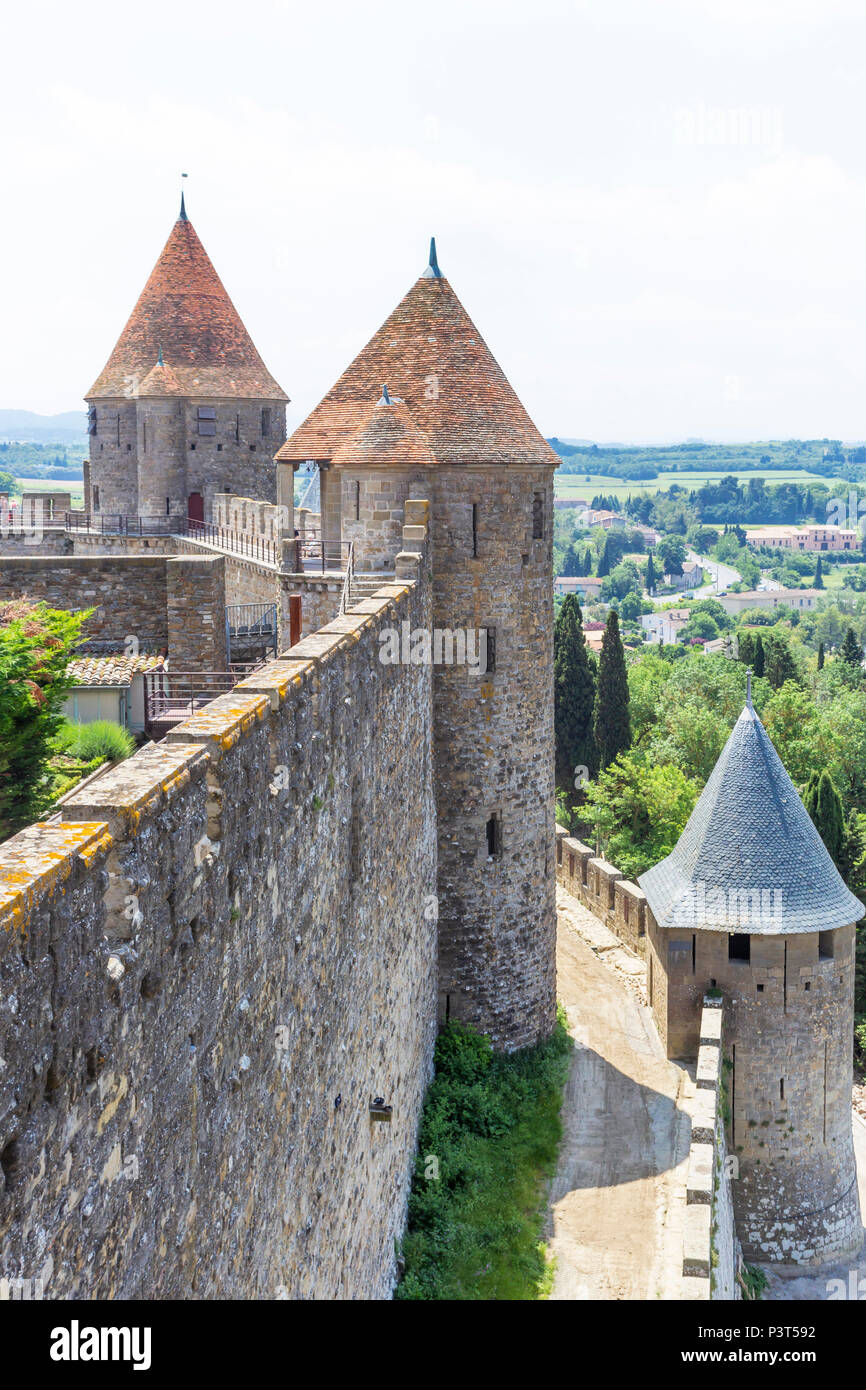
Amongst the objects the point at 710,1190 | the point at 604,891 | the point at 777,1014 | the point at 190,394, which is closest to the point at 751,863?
the point at 777,1014

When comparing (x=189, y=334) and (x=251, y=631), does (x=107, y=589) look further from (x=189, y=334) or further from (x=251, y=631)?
(x=189, y=334)

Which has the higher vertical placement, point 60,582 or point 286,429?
point 286,429

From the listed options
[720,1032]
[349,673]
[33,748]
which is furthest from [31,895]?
[720,1032]

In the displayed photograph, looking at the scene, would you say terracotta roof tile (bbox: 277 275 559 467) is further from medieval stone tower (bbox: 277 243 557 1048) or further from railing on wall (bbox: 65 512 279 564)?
railing on wall (bbox: 65 512 279 564)

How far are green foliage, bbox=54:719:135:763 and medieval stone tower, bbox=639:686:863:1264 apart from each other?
9844 millimetres

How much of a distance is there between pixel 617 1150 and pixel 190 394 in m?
24.1

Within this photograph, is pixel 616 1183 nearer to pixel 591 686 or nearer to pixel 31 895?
pixel 31 895

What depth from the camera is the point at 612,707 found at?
4353 cm

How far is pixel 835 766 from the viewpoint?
41406mm

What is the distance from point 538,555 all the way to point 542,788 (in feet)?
11.1

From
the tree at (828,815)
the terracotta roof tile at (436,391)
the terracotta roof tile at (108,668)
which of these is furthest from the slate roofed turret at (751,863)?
the tree at (828,815)

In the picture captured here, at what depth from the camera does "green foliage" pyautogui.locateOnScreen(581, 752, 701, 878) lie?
119ft

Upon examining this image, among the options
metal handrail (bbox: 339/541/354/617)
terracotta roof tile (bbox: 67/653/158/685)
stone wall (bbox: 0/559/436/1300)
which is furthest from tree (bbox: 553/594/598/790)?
stone wall (bbox: 0/559/436/1300)
